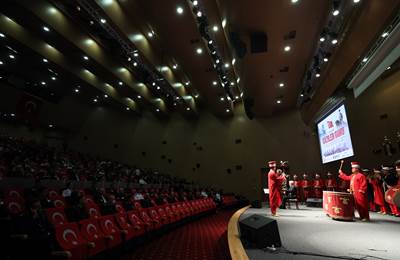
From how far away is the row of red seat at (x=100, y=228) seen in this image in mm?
3221

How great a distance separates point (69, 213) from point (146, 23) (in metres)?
6.94

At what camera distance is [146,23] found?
860cm

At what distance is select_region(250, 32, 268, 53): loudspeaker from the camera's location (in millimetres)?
7938

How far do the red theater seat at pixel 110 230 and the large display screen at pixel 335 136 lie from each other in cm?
782

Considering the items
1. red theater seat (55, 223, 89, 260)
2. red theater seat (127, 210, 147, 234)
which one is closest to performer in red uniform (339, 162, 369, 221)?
red theater seat (127, 210, 147, 234)

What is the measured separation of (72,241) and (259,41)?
7.50 metres

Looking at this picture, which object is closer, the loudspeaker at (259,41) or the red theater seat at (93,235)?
the red theater seat at (93,235)

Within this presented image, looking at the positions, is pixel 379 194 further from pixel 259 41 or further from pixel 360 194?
pixel 259 41

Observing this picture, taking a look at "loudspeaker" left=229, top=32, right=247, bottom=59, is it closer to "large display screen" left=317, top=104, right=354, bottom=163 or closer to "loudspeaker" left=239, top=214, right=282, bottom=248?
"large display screen" left=317, top=104, right=354, bottom=163

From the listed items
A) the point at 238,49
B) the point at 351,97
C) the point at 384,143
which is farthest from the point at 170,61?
the point at 384,143

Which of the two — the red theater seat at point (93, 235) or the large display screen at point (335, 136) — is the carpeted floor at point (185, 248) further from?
the large display screen at point (335, 136)

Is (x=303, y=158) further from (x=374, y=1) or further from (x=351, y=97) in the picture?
(x=374, y=1)

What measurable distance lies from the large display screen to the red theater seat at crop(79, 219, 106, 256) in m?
8.12

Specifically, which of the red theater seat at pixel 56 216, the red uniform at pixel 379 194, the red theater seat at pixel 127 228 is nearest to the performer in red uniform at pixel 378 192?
the red uniform at pixel 379 194
